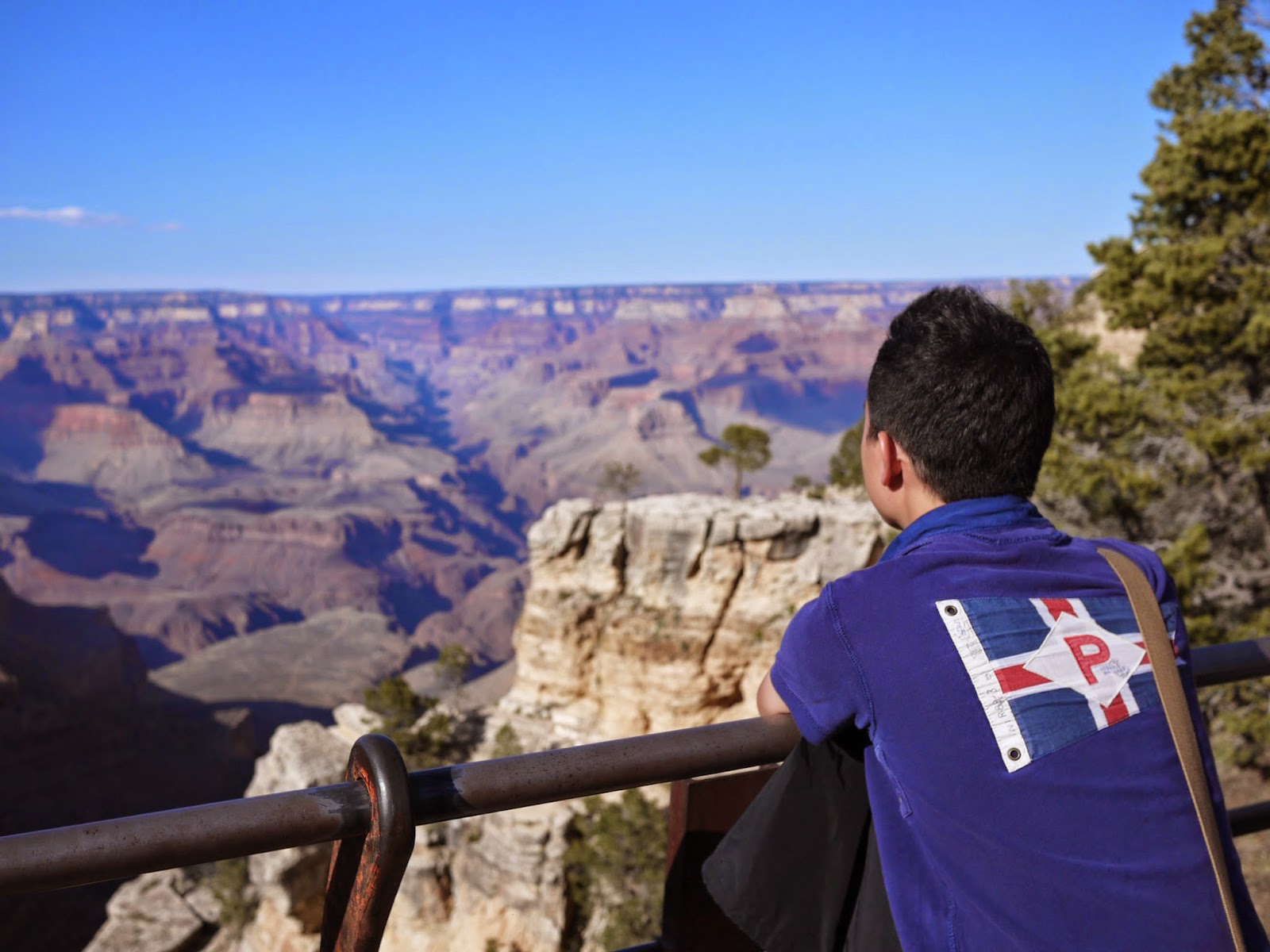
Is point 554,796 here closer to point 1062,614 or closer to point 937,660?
point 937,660

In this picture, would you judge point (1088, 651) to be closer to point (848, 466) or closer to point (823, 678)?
point (823, 678)

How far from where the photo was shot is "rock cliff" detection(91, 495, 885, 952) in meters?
21.6

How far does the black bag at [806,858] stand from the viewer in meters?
1.71

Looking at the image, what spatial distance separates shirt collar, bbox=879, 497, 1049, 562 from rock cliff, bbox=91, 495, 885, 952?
21390mm

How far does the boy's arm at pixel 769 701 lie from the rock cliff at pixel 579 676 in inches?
832

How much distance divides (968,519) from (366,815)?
1198 millimetres

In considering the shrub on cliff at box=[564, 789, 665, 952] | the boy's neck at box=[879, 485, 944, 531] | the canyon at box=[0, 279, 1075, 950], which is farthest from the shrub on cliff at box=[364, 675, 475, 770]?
the boy's neck at box=[879, 485, 944, 531]

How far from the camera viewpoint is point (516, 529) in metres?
193

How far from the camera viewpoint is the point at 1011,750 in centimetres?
144

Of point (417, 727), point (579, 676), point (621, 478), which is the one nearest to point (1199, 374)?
point (579, 676)

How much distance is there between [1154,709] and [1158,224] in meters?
15.2

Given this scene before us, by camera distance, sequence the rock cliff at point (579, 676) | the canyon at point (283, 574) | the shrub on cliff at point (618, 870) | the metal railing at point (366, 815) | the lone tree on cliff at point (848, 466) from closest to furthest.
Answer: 1. the metal railing at point (366, 815)
2. the shrub on cliff at point (618, 870)
3. the rock cliff at point (579, 676)
4. the canyon at point (283, 574)
5. the lone tree on cliff at point (848, 466)

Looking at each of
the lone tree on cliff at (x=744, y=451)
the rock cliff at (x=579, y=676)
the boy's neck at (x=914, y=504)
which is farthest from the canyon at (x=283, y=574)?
the boy's neck at (x=914, y=504)

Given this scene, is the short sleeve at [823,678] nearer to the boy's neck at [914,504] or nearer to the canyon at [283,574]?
the boy's neck at [914,504]
